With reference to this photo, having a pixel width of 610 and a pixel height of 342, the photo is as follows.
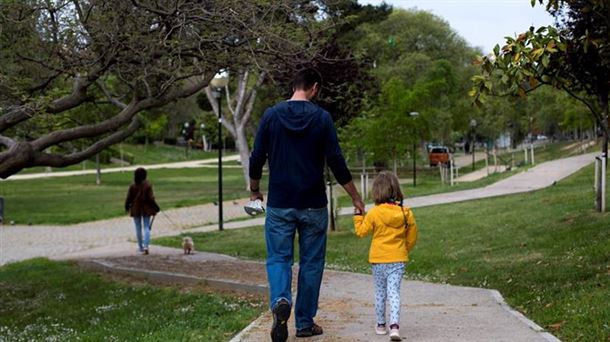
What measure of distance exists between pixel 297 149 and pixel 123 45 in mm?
5747

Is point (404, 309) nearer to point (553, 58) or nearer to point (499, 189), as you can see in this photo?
point (553, 58)

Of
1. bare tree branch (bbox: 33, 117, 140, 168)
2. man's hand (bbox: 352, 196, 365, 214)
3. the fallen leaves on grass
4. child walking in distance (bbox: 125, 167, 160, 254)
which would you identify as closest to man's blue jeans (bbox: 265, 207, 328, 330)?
man's hand (bbox: 352, 196, 365, 214)

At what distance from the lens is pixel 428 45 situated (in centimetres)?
5953

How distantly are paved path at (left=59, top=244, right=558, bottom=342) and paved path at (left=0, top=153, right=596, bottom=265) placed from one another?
804 cm

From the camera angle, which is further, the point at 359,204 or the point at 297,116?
the point at 359,204

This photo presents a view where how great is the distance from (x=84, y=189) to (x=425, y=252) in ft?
110

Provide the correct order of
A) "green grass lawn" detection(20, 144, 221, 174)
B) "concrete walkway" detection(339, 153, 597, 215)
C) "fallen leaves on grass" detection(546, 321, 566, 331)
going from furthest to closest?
"green grass lawn" detection(20, 144, 221, 174)
"concrete walkway" detection(339, 153, 597, 215)
"fallen leaves on grass" detection(546, 321, 566, 331)

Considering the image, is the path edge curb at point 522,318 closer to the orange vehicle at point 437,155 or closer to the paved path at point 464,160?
the orange vehicle at point 437,155

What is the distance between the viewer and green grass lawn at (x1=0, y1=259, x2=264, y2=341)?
24.7ft

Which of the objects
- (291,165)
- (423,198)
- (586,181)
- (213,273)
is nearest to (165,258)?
(213,273)

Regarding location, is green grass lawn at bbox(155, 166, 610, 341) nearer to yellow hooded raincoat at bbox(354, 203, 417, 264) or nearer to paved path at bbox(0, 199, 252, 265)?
yellow hooded raincoat at bbox(354, 203, 417, 264)

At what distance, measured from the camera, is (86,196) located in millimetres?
38000

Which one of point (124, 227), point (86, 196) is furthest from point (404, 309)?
point (86, 196)

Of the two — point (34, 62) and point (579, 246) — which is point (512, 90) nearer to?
point (579, 246)
